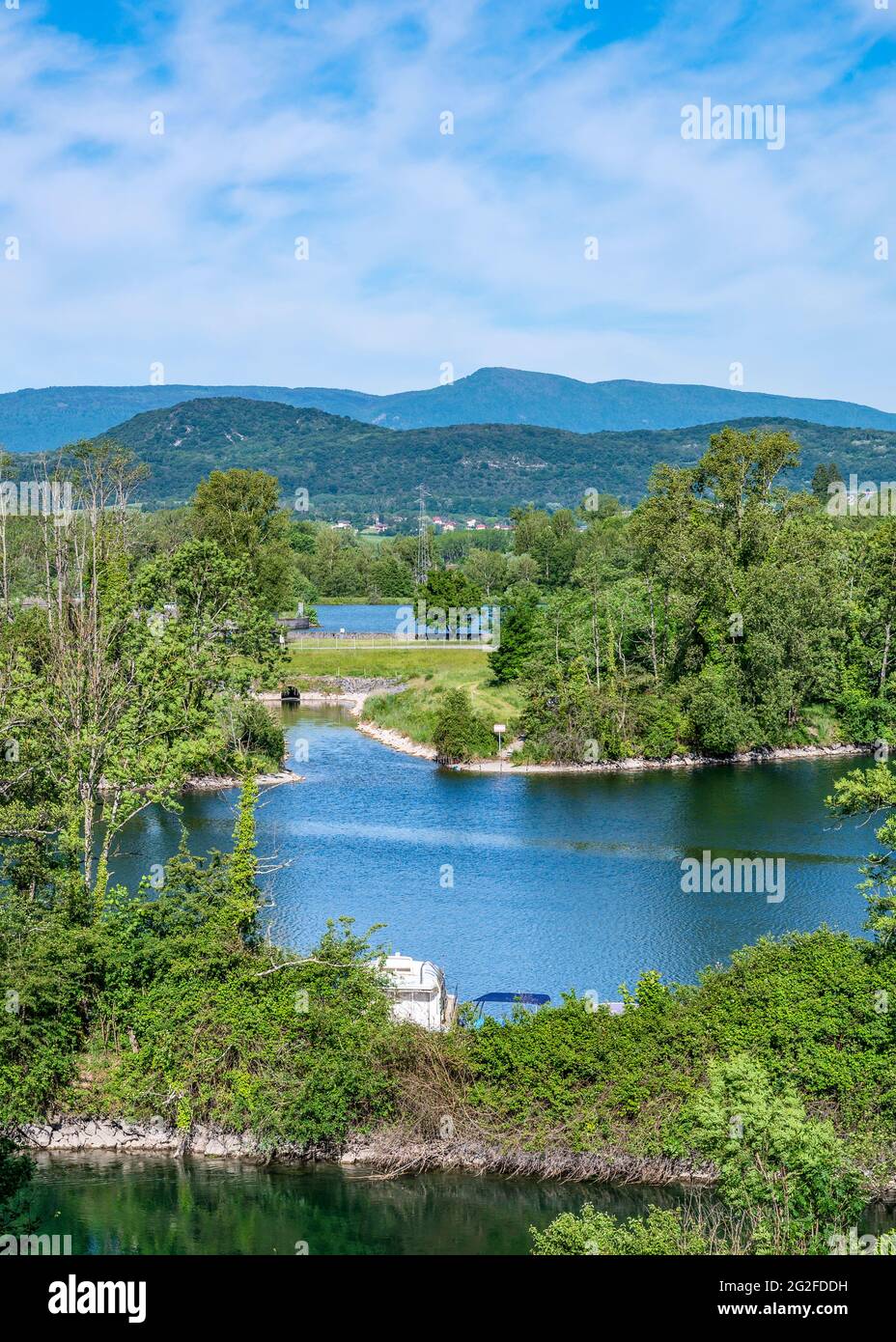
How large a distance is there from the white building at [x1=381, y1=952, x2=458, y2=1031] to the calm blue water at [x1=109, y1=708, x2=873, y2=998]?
1.97 metres

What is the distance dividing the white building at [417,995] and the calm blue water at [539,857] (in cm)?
197

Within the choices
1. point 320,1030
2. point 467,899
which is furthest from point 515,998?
point 467,899

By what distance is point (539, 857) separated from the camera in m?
31.1

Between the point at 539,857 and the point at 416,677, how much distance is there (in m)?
28.3

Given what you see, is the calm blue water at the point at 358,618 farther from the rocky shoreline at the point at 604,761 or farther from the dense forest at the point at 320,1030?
the dense forest at the point at 320,1030

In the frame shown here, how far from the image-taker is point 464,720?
44906 millimetres

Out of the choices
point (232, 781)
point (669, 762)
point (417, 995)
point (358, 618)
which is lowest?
point (417, 995)

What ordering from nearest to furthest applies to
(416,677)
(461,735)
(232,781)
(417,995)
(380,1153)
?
(380,1153) → (417,995) → (232,781) → (461,735) → (416,677)

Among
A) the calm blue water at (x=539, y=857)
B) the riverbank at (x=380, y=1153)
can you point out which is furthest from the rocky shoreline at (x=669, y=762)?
the riverbank at (x=380, y=1153)

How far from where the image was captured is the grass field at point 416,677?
48847 millimetres

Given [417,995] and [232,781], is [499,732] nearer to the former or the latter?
[232,781]

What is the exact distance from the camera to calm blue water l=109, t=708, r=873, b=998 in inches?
949
